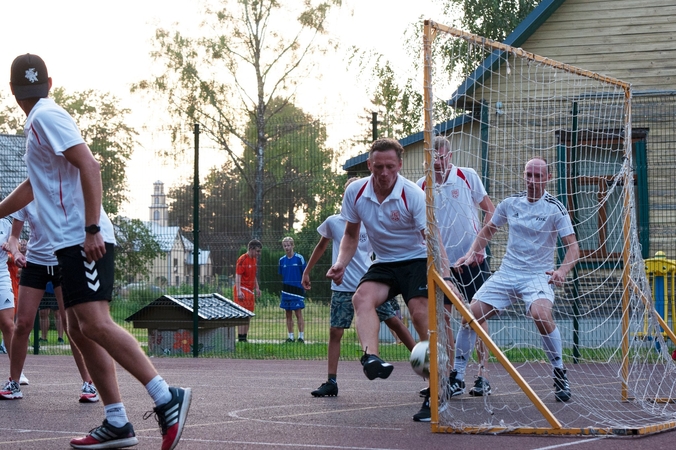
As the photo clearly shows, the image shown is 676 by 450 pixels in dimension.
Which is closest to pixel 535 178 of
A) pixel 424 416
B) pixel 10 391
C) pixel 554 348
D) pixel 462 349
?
pixel 554 348

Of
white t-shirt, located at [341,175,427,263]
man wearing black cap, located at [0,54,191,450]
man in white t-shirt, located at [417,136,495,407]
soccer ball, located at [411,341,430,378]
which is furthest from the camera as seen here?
man in white t-shirt, located at [417,136,495,407]

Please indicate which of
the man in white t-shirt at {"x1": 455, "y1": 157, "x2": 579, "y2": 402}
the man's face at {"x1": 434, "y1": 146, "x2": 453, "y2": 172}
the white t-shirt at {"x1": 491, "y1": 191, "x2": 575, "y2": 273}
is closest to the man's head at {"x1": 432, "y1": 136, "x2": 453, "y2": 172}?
the man's face at {"x1": 434, "y1": 146, "x2": 453, "y2": 172}

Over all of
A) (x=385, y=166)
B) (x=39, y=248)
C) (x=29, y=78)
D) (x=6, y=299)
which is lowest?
(x=6, y=299)

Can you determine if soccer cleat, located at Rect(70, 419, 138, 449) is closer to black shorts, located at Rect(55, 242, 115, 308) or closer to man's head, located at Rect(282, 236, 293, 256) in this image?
black shorts, located at Rect(55, 242, 115, 308)

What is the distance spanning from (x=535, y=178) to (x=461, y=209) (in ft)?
2.26

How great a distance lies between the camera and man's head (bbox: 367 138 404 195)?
6.94 meters

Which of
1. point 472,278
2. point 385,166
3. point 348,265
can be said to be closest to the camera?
point 385,166

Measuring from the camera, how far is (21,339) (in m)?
8.33

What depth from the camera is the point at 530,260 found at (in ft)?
27.7

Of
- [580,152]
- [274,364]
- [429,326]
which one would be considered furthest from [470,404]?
[274,364]

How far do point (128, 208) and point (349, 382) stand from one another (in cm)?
628

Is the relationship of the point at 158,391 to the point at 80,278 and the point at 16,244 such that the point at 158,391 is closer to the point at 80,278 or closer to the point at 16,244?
the point at 80,278

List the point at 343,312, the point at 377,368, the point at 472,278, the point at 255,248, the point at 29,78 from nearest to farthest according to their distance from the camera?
1. the point at 29,78
2. the point at 377,368
3. the point at 472,278
4. the point at 343,312
5. the point at 255,248

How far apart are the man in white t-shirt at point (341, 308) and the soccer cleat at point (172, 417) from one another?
12.5ft
